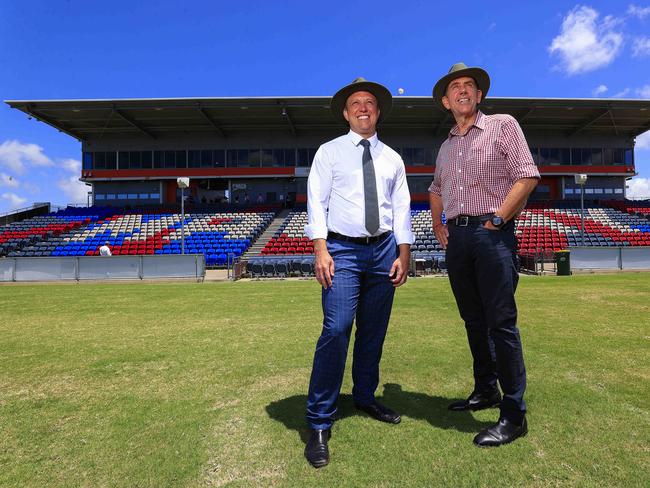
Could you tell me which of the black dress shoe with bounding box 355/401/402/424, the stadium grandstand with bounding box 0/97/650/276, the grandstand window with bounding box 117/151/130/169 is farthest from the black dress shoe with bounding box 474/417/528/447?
the grandstand window with bounding box 117/151/130/169

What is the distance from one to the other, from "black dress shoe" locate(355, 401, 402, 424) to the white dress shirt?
3.99ft

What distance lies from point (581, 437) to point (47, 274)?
1794 centimetres

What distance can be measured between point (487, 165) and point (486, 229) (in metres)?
0.48

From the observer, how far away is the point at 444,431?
254 centimetres

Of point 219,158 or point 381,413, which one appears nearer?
point 381,413

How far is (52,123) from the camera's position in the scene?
3047 cm

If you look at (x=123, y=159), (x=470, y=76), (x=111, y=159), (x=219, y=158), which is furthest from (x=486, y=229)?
(x=111, y=159)

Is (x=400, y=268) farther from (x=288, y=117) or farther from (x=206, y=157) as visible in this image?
(x=206, y=157)

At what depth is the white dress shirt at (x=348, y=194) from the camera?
8.82 ft

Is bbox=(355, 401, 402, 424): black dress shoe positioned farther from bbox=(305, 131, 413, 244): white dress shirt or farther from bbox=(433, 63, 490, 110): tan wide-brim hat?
bbox=(433, 63, 490, 110): tan wide-brim hat

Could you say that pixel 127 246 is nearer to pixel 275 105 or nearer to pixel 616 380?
pixel 275 105

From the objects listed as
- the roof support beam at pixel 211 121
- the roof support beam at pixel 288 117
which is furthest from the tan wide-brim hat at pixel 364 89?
the roof support beam at pixel 211 121

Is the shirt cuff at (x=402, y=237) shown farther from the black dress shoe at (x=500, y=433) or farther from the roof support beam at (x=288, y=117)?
the roof support beam at (x=288, y=117)

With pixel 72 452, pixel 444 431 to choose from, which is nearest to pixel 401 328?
pixel 444 431
